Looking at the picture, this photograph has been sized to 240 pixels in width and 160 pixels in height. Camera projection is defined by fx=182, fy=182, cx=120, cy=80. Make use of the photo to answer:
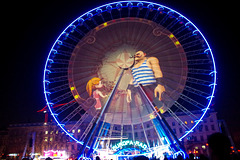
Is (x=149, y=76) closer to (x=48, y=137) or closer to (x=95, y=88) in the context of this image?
(x=95, y=88)

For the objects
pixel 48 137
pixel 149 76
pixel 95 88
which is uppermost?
pixel 149 76

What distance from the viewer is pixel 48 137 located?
61.2 metres

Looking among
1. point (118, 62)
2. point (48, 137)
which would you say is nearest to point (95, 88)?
point (118, 62)

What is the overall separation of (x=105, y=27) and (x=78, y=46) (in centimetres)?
344

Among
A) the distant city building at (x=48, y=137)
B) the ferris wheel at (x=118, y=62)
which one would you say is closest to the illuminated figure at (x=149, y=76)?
the ferris wheel at (x=118, y=62)

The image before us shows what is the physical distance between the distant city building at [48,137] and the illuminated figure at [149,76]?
1500 inches

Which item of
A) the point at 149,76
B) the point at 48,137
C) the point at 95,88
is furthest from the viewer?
the point at 48,137

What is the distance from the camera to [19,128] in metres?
64.6

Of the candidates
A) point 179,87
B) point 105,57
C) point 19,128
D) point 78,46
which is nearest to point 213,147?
point 179,87

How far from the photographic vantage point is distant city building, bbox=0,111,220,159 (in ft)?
173

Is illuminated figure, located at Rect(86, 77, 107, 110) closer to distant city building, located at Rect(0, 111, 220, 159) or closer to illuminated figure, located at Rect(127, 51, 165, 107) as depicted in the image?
illuminated figure, located at Rect(127, 51, 165, 107)

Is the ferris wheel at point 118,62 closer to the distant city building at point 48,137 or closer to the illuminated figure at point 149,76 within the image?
the illuminated figure at point 149,76

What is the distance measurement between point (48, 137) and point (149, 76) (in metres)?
54.8

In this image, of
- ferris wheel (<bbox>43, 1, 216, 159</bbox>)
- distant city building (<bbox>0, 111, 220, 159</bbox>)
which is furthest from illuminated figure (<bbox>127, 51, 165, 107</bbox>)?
distant city building (<bbox>0, 111, 220, 159</bbox>)
